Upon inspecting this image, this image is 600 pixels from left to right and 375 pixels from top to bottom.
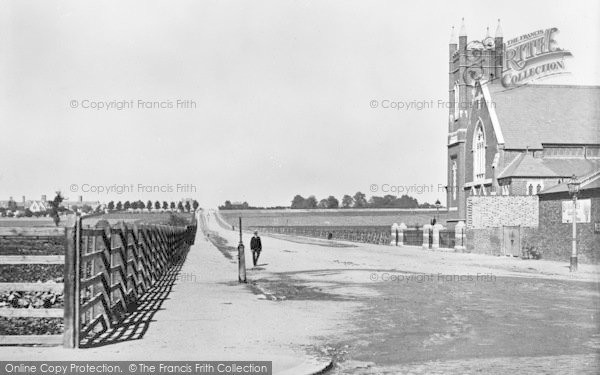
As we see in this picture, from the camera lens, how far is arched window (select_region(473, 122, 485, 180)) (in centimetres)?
5894

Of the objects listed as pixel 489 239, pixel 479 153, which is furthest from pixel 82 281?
pixel 479 153

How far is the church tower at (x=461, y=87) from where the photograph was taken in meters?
65.9

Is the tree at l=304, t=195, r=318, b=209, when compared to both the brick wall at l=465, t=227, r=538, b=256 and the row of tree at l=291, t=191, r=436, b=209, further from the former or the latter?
the brick wall at l=465, t=227, r=538, b=256

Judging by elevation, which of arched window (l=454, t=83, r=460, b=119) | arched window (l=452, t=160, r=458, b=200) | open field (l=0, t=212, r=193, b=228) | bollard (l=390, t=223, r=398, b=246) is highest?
arched window (l=454, t=83, r=460, b=119)

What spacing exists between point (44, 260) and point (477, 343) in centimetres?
566

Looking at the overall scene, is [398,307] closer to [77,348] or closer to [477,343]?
[477,343]

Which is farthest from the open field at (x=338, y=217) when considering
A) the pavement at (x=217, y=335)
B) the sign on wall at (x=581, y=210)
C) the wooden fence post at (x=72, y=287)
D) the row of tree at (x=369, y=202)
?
the wooden fence post at (x=72, y=287)

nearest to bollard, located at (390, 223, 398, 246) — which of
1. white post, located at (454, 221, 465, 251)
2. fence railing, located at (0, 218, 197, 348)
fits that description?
white post, located at (454, 221, 465, 251)

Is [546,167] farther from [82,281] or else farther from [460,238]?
[82,281]

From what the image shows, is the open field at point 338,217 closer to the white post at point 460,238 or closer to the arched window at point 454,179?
the arched window at point 454,179

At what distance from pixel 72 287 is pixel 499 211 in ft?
112

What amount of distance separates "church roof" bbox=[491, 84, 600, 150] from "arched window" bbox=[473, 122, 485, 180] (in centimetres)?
312

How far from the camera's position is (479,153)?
5988cm

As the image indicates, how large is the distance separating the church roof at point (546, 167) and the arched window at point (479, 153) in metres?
5.40
